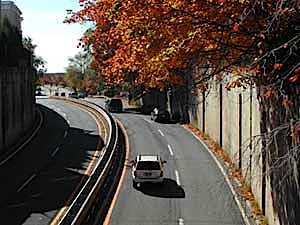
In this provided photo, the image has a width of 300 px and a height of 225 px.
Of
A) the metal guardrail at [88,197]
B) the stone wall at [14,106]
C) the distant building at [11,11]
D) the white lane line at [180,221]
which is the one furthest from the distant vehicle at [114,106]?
the white lane line at [180,221]

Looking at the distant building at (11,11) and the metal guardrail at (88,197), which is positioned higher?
the distant building at (11,11)

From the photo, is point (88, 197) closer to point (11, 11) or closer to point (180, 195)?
point (180, 195)

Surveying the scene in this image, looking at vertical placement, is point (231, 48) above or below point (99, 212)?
above

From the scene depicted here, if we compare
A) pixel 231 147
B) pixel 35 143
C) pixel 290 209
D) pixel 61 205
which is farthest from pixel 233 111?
pixel 35 143

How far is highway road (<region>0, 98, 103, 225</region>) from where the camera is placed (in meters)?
25.7

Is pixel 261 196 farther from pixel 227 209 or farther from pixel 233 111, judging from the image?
pixel 233 111

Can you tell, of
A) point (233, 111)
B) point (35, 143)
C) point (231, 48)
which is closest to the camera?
point (231, 48)

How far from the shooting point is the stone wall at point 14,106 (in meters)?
41.8

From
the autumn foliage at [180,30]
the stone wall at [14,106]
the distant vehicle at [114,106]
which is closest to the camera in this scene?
the autumn foliage at [180,30]

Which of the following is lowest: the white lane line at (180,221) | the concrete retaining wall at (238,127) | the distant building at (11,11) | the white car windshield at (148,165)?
the white lane line at (180,221)

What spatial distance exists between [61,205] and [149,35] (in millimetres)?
8820

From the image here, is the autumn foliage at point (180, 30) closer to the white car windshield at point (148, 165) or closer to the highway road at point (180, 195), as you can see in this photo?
the highway road at point (180, 195)

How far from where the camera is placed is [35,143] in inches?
1779

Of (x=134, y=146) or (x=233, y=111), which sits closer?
(x=233, y=111)
